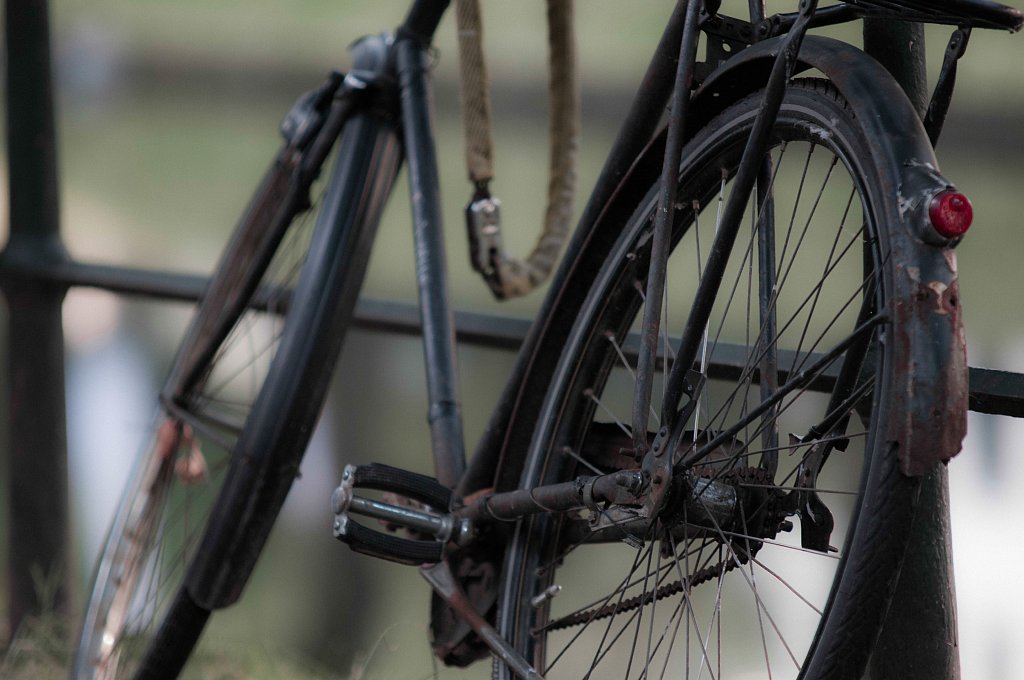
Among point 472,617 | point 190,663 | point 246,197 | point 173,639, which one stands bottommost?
point 190,663

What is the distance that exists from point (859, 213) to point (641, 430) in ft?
2.41

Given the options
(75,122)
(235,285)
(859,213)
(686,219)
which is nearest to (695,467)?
(686,219)

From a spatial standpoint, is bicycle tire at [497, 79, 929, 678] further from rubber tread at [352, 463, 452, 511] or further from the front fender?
rubber tread at [352, 463, 452, 511]

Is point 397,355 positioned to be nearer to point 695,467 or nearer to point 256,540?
point 256,540

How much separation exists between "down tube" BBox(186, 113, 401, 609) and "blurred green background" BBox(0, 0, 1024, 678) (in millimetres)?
410

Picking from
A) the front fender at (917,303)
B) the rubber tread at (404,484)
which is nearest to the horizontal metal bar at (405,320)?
the rubber tread at (404,484)

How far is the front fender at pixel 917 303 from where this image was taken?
85 cm

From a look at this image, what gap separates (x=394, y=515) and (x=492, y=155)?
0.59 meters

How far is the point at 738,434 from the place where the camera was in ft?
5.08

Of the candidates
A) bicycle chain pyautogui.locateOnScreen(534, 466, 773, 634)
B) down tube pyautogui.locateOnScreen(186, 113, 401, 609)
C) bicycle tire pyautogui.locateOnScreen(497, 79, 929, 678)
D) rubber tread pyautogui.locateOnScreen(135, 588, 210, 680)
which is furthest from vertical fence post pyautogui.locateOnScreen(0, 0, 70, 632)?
bicycle chain pyautogui.locateOnScreen(534, 466, 773, 634)

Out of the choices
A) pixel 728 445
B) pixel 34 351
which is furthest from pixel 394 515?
pixel 34 351

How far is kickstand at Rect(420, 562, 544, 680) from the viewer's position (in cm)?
127

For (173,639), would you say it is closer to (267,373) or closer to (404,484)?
(267,373)

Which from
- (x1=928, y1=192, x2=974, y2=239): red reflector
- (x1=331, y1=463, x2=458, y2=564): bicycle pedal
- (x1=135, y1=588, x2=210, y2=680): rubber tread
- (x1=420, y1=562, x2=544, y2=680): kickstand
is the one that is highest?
(x1=928, y1=192, x2=974, y2=239): red reflector
